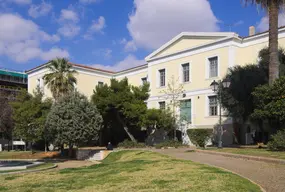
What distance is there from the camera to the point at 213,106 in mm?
32094

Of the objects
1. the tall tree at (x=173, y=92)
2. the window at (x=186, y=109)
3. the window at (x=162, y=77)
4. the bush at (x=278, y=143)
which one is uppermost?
the window at (x=162, y=77)

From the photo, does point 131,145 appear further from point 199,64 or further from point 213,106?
point 199,64

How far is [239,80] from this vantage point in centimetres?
2675

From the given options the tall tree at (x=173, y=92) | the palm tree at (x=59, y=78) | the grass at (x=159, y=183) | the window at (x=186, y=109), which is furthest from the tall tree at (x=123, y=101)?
the grass at (x=159, y=183)

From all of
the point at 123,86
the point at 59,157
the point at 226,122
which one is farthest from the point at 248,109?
the point at 59,157

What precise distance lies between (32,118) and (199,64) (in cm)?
1649

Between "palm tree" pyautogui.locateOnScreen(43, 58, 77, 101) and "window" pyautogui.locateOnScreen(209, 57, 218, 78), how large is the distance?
1475 cm

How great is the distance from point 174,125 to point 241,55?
852 centimetres

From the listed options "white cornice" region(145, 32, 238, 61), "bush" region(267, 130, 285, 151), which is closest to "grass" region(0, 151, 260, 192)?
"bush" region(267, 130, 285, 151)

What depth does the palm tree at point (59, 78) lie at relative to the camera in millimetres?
38406

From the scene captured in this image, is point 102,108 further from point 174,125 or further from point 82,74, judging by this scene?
point 82,74

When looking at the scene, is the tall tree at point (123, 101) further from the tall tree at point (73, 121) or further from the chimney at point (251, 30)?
the chimney at point (251, 30)

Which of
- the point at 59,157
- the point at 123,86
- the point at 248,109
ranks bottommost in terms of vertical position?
the point at 59,157

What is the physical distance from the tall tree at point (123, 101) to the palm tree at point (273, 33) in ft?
42.4
